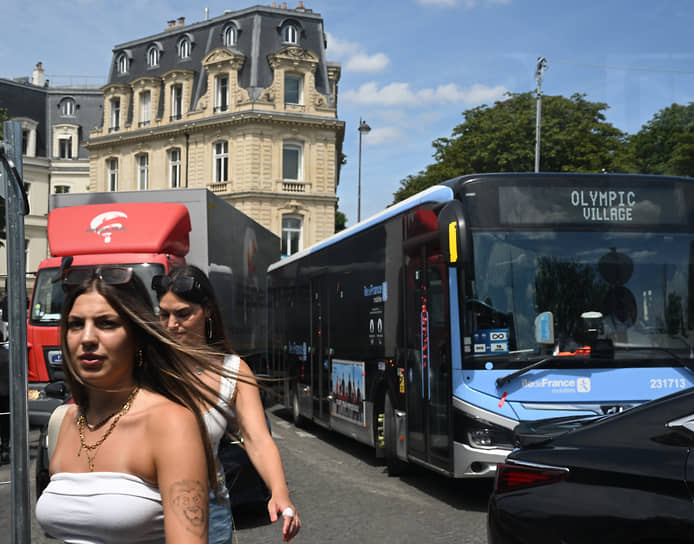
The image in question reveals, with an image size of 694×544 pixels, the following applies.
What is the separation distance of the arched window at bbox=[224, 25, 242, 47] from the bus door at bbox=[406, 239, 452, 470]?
160 ft

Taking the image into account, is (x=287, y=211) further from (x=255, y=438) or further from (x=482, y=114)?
(x=255, y=438)

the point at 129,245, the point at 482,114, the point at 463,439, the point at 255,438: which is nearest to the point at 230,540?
the point at 255,438

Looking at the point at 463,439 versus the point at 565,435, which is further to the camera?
the point at 463,439

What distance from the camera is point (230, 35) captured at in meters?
56.3

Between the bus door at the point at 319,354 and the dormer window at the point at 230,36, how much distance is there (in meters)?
44.0

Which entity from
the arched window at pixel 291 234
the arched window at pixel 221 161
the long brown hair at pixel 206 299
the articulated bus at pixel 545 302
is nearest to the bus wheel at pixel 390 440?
the articulated bus at pixel 545 302

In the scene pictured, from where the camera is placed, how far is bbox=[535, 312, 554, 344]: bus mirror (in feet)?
27.2

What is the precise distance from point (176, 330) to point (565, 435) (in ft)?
6.31

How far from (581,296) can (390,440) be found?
10.7 feet

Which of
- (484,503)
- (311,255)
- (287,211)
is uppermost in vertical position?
(287,211)

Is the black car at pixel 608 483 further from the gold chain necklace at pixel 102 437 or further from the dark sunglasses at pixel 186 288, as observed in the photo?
the gold chain necklace at pixel 102 437

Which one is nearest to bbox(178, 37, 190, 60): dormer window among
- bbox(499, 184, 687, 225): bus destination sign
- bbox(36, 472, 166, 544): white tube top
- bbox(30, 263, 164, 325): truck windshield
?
bbox(30, 263, 164, 325): truck windshield

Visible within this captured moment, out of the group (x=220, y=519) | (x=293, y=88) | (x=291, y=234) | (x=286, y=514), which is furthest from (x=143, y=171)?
(x=220, y=519)

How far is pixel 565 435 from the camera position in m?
4.45
